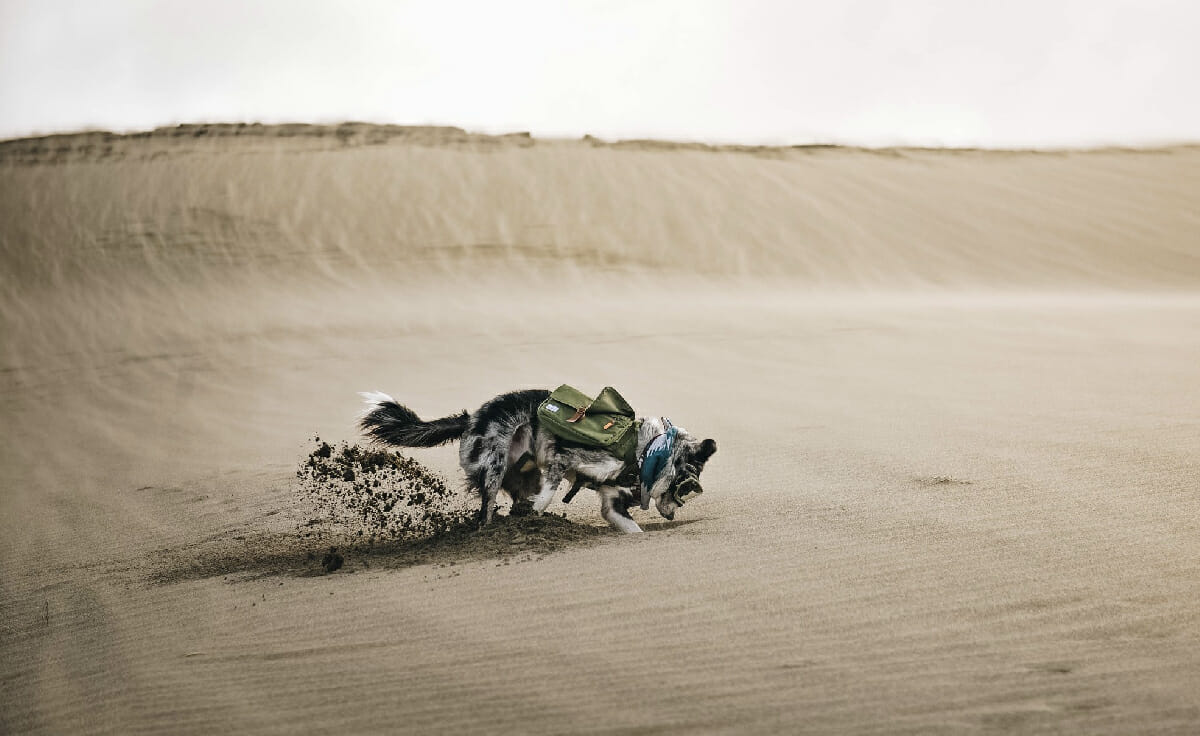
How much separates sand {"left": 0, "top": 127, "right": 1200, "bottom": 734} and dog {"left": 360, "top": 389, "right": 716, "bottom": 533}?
0.29 meters

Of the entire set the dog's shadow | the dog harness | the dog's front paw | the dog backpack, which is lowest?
the dog's shadow

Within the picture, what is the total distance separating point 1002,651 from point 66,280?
77.7 feet

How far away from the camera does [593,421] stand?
6836 millimetres

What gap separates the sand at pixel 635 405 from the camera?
466 cm

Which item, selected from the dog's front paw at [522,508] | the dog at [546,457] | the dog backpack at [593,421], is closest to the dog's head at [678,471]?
the dog at [546,457]

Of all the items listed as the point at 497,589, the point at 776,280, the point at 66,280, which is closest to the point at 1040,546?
the point at 497,589

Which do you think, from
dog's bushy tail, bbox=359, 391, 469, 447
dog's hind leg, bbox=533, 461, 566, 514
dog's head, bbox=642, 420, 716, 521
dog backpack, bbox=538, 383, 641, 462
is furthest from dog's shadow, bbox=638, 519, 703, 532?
dog's bushy tail, bbox=359, 391, 469, 447

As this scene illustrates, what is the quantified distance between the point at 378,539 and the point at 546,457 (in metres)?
1.39

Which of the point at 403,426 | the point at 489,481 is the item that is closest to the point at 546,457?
the point at 489,481

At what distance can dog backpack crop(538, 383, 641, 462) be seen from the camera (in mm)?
6754

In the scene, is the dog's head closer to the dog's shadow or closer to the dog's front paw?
the dog's shadow

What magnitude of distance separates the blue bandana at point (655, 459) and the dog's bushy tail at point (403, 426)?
50.0 inches

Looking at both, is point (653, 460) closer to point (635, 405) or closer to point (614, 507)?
point (614, 507)

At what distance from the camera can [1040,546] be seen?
6.10 meters
